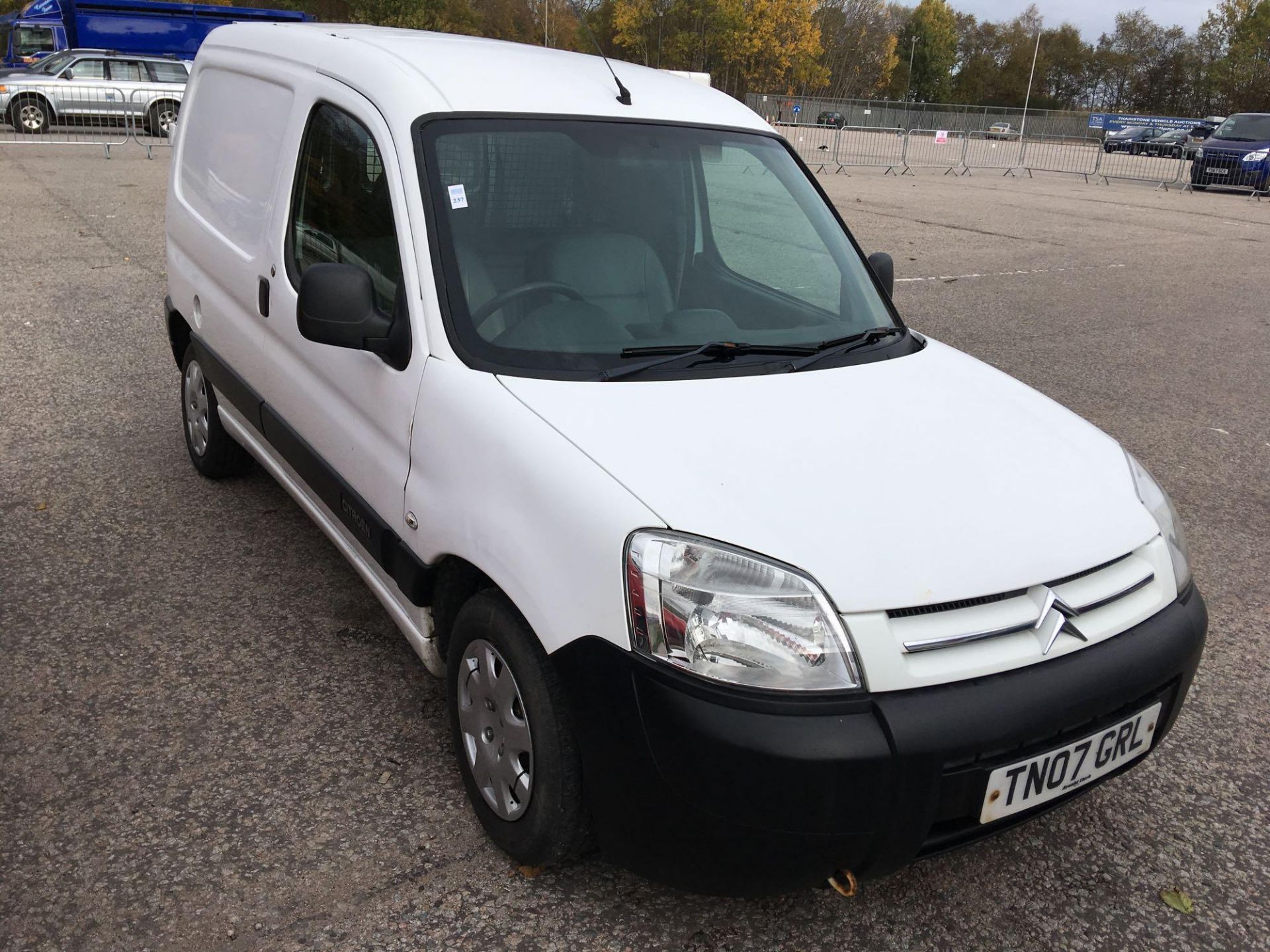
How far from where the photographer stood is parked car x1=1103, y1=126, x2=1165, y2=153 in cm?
4025

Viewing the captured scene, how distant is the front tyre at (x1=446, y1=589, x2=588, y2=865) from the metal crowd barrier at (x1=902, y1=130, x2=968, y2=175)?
81.6 feet

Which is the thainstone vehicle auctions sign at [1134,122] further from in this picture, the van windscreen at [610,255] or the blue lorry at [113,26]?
the van windscreen at [610,255]

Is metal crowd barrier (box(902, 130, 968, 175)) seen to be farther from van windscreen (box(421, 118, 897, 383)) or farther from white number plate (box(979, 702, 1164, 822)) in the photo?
white number plate (box(979, 702, 1164, 822))

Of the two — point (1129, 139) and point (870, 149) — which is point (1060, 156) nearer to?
point (870, 149)

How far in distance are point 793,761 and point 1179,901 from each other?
124cm

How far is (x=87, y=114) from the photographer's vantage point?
901 inches

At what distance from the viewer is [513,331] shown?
2688mm

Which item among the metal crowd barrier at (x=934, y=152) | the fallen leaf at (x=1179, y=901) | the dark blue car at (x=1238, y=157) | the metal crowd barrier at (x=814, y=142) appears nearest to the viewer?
the fallen leaf at (x=1179, y=901)

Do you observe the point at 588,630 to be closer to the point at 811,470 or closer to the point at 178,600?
the point at 811,470

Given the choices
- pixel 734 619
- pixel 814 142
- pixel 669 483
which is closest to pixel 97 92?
pixel 814 142

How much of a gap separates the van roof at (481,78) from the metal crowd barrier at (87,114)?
20630mm

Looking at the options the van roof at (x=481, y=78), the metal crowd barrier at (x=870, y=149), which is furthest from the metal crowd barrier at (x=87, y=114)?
the van roof at (x=481, y=78)

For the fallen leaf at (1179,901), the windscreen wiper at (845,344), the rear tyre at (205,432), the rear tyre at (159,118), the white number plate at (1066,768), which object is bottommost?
the fallen leaf at (1179,901)

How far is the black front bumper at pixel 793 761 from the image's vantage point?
6.38ft
